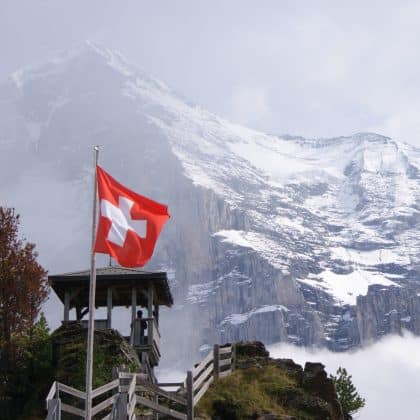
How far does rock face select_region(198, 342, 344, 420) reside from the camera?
118 feet

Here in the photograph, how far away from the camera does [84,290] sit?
50.9m

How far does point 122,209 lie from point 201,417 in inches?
377

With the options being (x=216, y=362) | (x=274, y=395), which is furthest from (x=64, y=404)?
(x=216, y=362)

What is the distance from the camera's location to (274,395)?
3791 cm

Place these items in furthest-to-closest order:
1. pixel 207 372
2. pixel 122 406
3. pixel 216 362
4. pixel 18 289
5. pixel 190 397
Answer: pixel 18 289
pixel 216 362
pixel 207 372
pixel 190 397
pixel 122 406

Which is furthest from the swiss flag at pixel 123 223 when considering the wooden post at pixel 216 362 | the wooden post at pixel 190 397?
the wooden post at pixel 216 362

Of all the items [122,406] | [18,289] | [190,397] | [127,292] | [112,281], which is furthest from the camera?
[127,292]

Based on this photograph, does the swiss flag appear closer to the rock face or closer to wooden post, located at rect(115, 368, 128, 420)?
wooden post, located at rect(115, 368, 128, 420)

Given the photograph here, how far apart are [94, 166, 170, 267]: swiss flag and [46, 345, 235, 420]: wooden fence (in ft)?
11.5

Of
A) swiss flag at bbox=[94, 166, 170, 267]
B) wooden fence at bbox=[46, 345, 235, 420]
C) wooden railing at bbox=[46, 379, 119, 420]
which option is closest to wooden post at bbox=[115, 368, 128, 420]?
wooden fence at bbox=[46, 345, 235, 420]

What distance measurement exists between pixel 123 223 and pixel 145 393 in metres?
9.14

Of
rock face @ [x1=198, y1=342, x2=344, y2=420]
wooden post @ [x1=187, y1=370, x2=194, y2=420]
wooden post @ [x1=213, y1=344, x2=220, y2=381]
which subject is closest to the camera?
wooden post @ [x1=187, y1=370, x2=194, y2=420]

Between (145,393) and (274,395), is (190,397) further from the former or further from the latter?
(274,395)

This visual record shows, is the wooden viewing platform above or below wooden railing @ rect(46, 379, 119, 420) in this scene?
above
